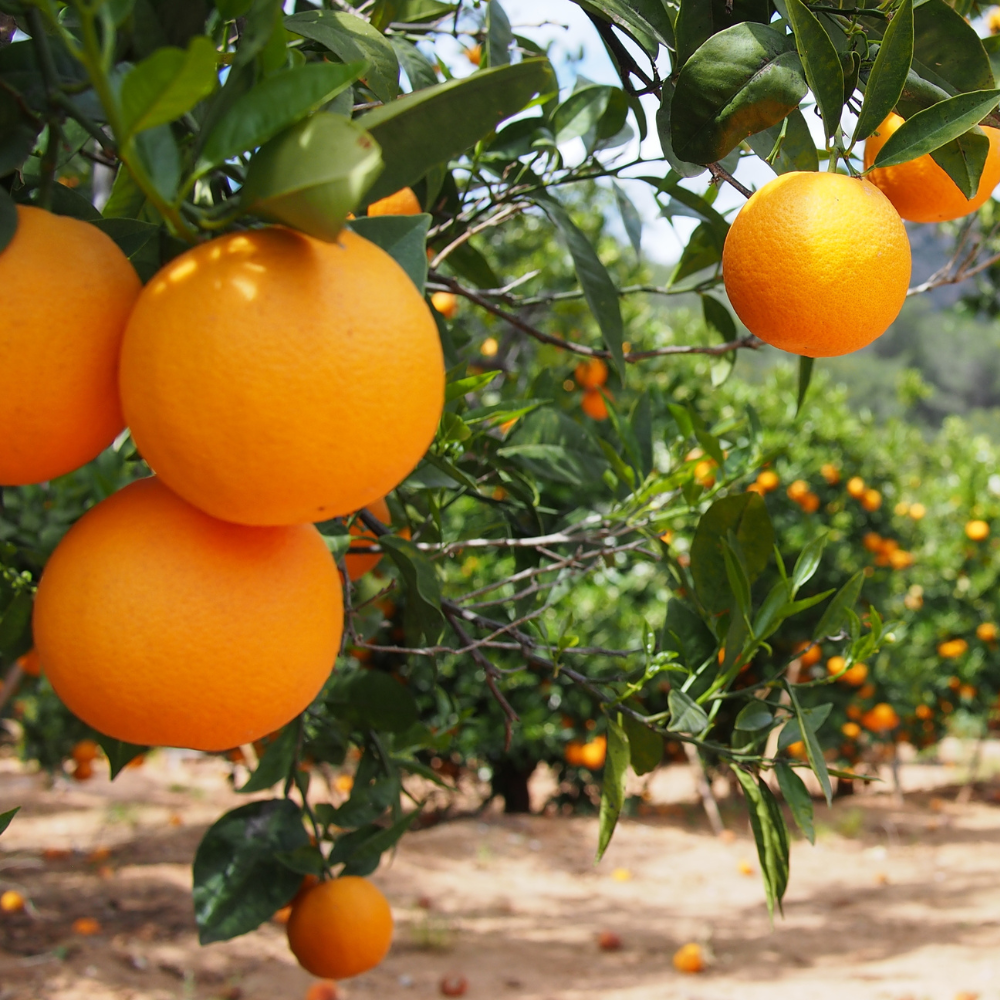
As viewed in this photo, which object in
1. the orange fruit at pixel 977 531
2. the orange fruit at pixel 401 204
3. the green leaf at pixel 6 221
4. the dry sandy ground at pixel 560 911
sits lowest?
the dry sandy ground at pixel 560 911

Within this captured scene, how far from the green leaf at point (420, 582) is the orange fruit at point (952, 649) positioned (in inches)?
218

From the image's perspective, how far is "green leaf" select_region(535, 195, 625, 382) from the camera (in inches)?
38.9

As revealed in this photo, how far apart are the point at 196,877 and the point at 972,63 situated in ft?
3.80

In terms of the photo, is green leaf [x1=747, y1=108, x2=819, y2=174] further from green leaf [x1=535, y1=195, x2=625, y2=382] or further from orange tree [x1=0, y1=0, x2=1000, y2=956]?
green leaf [x1=535, y1=195, x2=625, y2=382]

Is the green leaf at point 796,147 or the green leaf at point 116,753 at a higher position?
the green leaf at point 796,147

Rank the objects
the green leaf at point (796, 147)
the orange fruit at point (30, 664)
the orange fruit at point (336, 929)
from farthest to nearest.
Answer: the orange fruit at point (30, 664) < the orange fruit at point (336, 929) < the green leaf at point (796, 147)

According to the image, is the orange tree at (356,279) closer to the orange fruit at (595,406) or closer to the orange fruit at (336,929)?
Result: the orange fruit at (336,929)

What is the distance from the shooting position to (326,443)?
472 mm

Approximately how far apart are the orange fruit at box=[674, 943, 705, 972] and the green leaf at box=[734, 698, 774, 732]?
100 inches

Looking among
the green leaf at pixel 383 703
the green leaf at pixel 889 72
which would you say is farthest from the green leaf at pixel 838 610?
the green leaf at pixel 383 703

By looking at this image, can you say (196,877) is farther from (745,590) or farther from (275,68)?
(275,68)

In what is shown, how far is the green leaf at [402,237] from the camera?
58 centimetres

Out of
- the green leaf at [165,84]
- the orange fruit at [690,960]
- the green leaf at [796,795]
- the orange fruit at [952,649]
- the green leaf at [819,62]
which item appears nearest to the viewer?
the green leaf at [165,84]

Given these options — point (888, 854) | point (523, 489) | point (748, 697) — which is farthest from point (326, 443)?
point (888, 854)
